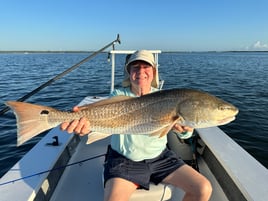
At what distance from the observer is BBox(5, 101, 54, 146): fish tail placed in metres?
2.51

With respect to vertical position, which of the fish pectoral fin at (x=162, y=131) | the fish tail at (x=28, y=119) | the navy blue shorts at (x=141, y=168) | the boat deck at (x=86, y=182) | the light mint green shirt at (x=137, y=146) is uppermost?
the fish tail at (x=28, y=119)

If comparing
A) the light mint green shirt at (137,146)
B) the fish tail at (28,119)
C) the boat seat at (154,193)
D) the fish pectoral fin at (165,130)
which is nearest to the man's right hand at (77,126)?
the fish tail at (28,119)

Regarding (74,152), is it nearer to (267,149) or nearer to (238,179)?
(238,179)

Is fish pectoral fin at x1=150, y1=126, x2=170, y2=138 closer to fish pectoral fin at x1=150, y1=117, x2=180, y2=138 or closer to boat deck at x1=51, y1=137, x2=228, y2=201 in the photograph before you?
fish pectoral fin at x1=150, y1=117, x2=180, y2=138

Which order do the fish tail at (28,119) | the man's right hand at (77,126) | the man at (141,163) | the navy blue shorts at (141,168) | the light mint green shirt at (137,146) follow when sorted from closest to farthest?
the fish tail at (28,119) < the man's right hand at (77,126) < the man at (141,163) < the navy blue shorts at (141,168) < the light mint green shirt at (137,146)

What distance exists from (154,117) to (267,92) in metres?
15.0

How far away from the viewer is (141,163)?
3141 mm

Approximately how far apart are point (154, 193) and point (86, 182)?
126 centimetres

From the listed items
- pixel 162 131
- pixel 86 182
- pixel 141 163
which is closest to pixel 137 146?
pixel 141 163

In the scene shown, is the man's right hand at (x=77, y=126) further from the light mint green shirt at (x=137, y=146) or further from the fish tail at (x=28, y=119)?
the light mint green shirt at (x=137, y=146)

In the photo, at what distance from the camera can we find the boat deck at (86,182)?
3504 millimetres

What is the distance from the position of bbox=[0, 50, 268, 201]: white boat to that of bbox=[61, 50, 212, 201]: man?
20 cm

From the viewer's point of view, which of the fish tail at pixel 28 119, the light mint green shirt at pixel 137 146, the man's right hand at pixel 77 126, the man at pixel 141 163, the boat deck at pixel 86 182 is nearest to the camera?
the fish tail at pixel 28 119

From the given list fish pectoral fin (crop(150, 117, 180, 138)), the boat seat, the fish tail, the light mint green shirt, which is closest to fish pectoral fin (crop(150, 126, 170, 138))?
A: fish pectoral fin (crop(150, 117, 180, 138))
